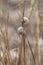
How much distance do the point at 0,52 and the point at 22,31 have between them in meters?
0.24

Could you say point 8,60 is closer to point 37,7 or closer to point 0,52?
point 0,52

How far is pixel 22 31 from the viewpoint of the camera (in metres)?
1.04

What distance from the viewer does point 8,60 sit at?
115cm

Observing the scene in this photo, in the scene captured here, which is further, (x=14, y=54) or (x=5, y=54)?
(x=14, y=54)

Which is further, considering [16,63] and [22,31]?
[16,63]

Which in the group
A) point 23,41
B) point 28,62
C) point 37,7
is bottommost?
point 28,62

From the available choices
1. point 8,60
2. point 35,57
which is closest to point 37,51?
point 35,57

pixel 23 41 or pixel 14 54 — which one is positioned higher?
pixel 23 41

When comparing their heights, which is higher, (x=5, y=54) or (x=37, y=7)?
(x=37, y=7)

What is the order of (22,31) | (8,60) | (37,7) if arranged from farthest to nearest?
(37,7) < (8,60) < (22,31)

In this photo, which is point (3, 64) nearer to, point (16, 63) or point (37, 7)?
point (16, 63)

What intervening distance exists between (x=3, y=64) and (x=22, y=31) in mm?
253

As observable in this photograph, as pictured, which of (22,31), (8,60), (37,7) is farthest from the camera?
(37,7)

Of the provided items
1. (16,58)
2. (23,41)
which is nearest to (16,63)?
(16,58)
